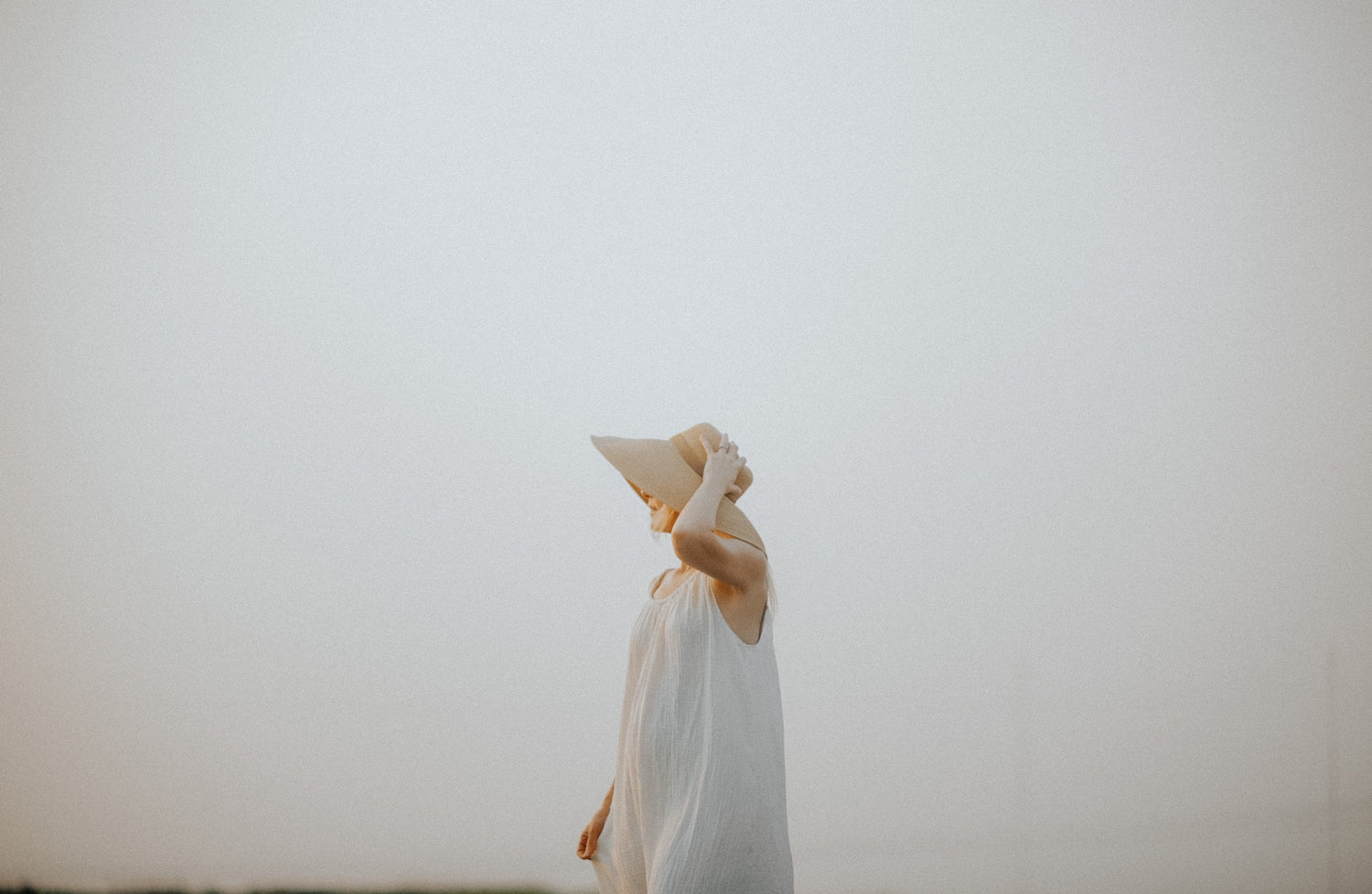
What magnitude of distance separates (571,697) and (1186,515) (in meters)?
2.75

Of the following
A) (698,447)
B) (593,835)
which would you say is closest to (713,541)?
(698,447)

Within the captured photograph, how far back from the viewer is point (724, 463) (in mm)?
2082

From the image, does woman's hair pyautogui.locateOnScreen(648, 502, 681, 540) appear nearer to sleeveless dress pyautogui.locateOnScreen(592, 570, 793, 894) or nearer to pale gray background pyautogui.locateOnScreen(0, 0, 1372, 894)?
sleeveless dress pyautogui.locateOnScreen(592, 570, 793, 894)

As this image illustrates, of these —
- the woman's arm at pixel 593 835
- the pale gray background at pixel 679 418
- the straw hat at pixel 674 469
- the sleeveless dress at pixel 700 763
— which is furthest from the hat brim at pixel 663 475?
the pale gray background at pixel 679 418

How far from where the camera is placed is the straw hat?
6.82 feet

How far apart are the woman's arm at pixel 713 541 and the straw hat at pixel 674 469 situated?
0.11ft

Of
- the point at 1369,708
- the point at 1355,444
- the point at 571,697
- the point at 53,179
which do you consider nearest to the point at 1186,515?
the point at 1355,444

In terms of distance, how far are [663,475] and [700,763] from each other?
22.4 inches

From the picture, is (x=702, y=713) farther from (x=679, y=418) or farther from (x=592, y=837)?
(x=679, y=418)

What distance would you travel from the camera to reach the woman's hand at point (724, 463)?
2.05 meters

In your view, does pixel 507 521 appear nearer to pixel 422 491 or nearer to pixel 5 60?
pixel 422 491

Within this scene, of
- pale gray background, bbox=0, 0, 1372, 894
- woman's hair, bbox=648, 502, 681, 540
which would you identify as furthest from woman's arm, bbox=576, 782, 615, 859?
pale gray background, bbox=0, 0, 1372, 894

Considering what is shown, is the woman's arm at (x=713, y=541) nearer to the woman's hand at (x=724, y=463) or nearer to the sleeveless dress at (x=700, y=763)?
the woman's hand at (x=724, y=463)

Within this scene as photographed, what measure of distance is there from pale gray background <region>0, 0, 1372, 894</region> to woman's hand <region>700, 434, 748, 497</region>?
2.47 m
